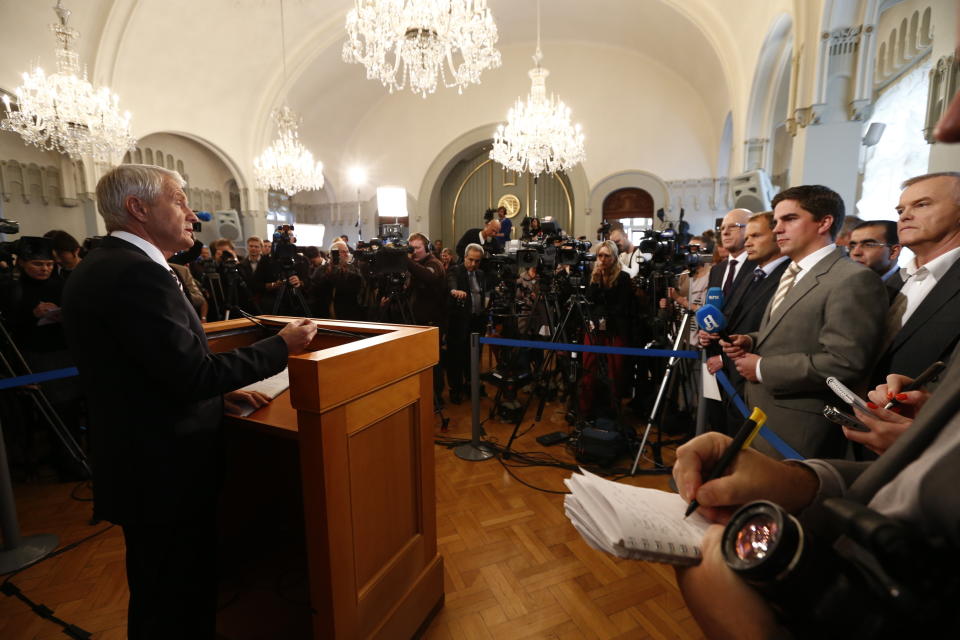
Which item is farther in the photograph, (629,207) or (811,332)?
(629,207)

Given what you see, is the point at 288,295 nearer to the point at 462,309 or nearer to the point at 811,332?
the point at 462,309

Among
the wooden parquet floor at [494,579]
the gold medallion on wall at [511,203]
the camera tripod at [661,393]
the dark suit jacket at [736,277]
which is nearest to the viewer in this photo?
the wooden parquet floor at [494,579]

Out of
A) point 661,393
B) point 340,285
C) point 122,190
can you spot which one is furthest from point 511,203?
point 122,190

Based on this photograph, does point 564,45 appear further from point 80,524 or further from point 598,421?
point 80,524

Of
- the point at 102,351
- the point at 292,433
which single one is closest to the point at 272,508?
the point at 292,433

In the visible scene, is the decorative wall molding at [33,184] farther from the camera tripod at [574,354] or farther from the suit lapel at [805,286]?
the suit lapel at [805,286]

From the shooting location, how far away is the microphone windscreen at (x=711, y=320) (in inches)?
73.8

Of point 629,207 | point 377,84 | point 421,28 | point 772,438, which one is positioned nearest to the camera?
point 772,438

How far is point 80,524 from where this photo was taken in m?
2.31

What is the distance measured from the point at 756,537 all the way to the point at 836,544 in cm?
8

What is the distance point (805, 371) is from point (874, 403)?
1.00 ft

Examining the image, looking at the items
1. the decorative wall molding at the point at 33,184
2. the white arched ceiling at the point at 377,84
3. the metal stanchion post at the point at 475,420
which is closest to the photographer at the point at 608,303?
the metal stanchion post at the point at 475,420

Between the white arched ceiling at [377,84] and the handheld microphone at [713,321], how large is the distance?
245 inches

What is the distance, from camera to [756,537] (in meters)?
0.51
